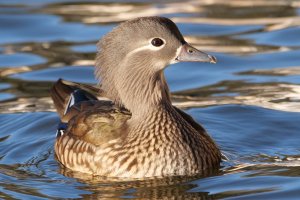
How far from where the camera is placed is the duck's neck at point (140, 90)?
905 centimetres

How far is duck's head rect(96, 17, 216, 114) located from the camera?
8.83m

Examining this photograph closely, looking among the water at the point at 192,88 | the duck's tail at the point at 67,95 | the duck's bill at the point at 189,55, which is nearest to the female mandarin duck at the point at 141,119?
the duck's bill at the point at 189,55

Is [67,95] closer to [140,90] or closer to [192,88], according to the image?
[140,90]

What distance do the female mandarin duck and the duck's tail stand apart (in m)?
1.06

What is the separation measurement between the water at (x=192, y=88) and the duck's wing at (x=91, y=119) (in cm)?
36

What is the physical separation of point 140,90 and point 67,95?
1839 millimetres

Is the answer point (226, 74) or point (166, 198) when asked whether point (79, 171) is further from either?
point (226, 74)

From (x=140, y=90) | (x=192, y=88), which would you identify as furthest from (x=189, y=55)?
(x=192, y=88)

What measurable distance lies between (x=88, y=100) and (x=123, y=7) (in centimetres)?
585

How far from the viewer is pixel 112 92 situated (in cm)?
912

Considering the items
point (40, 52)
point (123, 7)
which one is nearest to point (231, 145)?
point (40, 52)

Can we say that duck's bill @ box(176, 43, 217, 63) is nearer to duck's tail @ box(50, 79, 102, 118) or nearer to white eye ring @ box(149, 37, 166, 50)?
white eye ring @ box(149, 37, 166, 50)

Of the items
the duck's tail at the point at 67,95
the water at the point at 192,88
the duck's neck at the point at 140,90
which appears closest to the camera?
the water at the point at 192,88

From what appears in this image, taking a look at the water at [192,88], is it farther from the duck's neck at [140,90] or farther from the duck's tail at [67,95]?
the duck's neck at [140,90]
